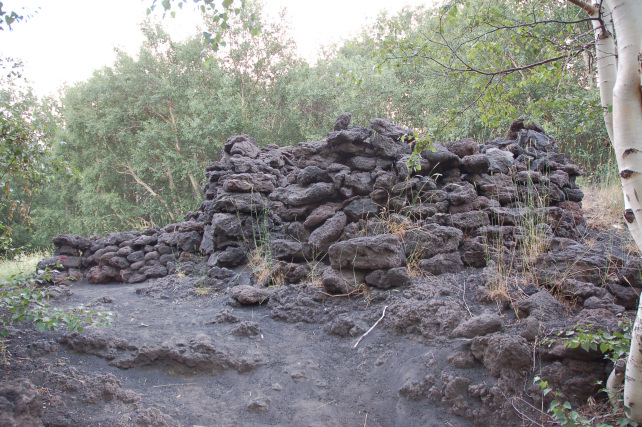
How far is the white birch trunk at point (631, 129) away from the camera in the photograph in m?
2.19

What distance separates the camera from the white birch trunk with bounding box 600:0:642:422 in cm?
219

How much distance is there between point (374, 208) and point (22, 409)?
13.2 feet

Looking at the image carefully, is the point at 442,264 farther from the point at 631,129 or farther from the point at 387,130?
the point at 631,129

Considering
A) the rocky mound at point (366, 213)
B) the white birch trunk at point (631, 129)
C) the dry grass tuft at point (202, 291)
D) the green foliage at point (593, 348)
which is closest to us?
the white birch trunk at point (631, 129)

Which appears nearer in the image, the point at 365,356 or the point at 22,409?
the point at 22,409

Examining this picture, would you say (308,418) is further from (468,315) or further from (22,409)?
(22,409)

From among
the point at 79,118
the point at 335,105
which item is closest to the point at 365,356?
the point at 335,105

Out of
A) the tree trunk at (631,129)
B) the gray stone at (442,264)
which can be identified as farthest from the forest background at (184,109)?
the tree trunk at (631,129)

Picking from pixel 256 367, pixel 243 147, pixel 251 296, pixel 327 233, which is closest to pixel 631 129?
pixel 256 367

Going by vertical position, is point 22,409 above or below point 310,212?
below

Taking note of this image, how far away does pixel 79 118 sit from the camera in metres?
19.5

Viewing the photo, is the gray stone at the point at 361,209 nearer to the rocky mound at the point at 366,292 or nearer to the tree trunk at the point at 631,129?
the rocky mound at the point at 366,292

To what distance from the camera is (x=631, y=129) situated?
2.24 metres

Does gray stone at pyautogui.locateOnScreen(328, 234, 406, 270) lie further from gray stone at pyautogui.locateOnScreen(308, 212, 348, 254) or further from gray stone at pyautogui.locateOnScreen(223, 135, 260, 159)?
gray stone at pyautogui.locateOnScreen(223, 135, 260, 159)
